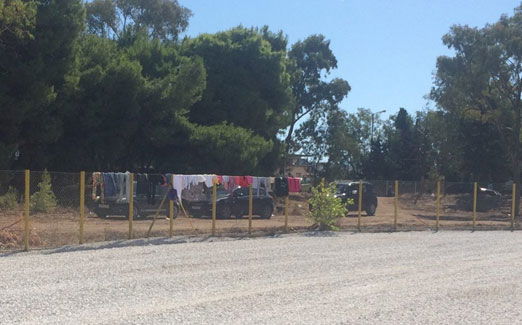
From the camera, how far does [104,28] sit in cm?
5366

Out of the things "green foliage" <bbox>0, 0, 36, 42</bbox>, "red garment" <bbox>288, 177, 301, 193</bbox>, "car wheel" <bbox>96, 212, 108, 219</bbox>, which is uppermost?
"green foliage" <bbox>0, 0, 36, 42</bbox>

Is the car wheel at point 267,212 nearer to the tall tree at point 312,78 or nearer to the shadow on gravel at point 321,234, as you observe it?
the shadow on gravel at point 321,234

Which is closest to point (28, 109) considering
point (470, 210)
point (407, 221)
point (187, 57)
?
point (187, 57)

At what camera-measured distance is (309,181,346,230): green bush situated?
2345cm

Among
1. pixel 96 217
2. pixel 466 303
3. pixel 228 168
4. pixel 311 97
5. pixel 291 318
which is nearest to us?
pixel 291 318

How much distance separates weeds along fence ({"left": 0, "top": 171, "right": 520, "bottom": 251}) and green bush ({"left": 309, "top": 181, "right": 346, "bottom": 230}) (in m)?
0.64

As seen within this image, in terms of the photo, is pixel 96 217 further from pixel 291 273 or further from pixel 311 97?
pixel 311 97

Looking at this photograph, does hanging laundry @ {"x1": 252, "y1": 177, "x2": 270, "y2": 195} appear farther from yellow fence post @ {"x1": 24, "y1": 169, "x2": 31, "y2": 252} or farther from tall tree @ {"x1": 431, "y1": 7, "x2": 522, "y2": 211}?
tall tree @ {"x1": 431, "y1": 7, "x2": 522, "y2": 211}

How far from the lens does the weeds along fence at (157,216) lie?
16719 mm

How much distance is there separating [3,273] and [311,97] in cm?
4932

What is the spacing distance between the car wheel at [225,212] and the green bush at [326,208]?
145 inches

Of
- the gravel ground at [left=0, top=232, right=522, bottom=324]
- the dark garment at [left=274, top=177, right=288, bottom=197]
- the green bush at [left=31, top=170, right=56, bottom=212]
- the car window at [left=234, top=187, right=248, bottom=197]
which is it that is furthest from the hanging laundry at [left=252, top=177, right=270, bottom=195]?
the green bush at [left=31, top=170, right=56, bottom=212]

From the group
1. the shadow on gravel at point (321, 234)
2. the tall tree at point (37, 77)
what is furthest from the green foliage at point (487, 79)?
the tall tree at point (37, 77)

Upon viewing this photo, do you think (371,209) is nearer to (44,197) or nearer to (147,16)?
(44,197)
